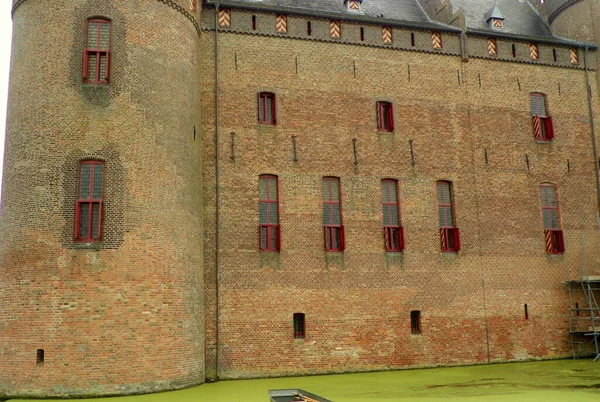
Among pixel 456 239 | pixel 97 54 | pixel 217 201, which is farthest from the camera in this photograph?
pixel 456 239

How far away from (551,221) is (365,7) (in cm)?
872

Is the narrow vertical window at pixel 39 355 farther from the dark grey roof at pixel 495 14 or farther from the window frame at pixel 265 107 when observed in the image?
the dark grey roof at pixel 495 14

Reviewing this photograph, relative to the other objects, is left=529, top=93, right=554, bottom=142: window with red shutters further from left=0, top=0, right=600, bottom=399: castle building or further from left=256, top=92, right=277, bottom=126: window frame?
left=256, top=92, right=277, bottom=126: window frame

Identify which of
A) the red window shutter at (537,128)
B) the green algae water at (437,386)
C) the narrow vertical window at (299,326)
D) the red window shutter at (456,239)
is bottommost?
the green algae water at (437,386)

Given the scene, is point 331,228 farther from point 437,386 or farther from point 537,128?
point 537,128

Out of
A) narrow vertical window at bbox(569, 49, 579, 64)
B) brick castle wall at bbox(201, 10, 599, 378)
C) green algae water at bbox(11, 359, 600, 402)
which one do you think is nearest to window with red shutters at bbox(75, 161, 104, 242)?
brick castle wall at bbox(201, 10, 599, 378)

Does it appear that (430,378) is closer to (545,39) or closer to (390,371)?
(390,371)

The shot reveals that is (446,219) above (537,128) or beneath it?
beneath

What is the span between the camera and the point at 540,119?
63.4 feet

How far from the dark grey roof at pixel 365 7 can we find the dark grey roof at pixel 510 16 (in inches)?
64.1

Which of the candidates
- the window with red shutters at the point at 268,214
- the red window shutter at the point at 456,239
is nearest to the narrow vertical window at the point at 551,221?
the red window shutter at the point at 456,239

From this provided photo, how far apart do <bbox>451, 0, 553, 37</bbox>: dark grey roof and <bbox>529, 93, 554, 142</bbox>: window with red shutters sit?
207 centimetres

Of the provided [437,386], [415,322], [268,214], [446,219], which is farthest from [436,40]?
[437,386]

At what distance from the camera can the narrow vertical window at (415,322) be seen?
1677cm
